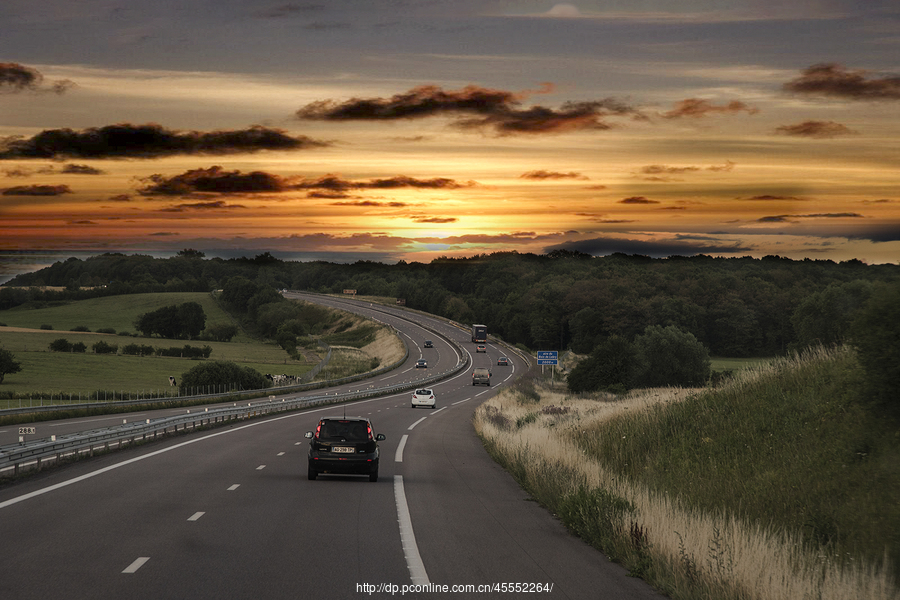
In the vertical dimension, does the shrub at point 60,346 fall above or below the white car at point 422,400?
below

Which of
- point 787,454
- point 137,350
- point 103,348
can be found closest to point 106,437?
point 787,454

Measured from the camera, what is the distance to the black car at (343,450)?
18.5m

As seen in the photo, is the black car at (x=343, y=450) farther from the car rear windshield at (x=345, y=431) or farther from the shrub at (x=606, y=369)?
the shrub at (x=606, y=369)

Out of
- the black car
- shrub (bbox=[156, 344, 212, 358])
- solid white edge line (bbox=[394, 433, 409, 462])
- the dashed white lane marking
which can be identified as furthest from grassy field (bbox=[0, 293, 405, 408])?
the dashed white lane marking

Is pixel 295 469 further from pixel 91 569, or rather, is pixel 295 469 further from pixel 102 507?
pixel 91 569

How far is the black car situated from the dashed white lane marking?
27.3 ft

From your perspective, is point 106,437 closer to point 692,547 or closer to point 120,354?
point 692,547

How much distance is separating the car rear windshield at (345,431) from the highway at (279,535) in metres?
1.07

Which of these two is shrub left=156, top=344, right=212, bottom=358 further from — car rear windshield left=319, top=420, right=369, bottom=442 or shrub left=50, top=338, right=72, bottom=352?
car rear windshield left=319, top=420, right=369, bottom=442

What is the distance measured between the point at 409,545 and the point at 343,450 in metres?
7.37

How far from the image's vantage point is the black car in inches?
728

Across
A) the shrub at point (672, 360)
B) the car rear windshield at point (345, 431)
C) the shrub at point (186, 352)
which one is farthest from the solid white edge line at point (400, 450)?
the shrub at point (186, 352)

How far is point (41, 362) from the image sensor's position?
94062mm

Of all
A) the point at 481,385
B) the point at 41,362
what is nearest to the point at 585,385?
the point at 481,385
